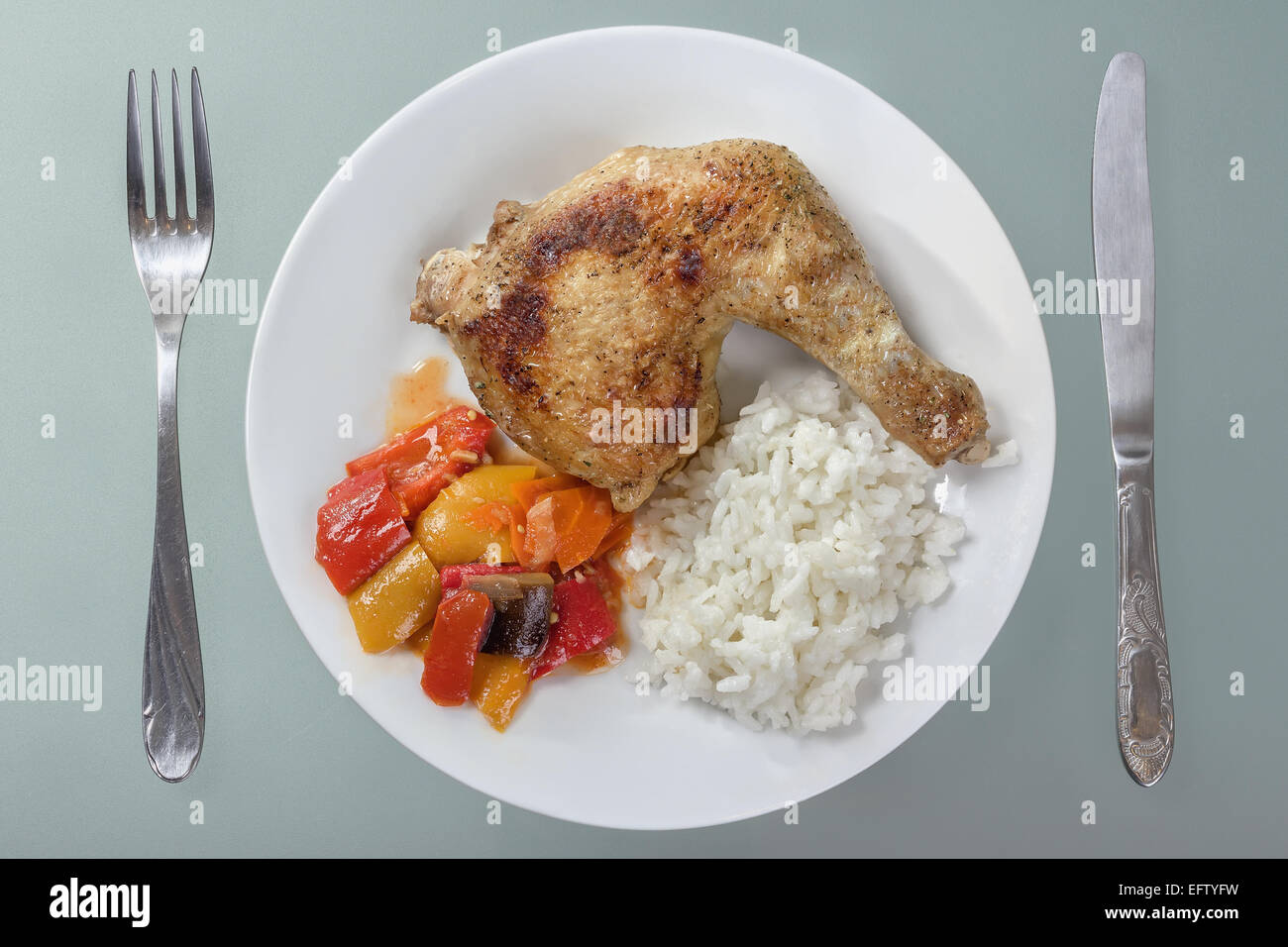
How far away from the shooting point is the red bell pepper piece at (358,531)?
2410mm

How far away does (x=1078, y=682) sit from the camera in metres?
2.93

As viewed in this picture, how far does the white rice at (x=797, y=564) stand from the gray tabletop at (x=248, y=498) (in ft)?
2.41

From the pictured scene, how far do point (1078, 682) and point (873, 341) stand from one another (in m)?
1.60

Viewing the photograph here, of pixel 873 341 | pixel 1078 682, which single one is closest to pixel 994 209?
pixel 873 341

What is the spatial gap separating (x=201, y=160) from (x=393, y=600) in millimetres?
1543

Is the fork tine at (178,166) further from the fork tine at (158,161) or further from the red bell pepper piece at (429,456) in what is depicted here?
the red bell pepper piece at (429,456)

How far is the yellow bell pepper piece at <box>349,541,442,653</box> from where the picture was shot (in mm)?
2424

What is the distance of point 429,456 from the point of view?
258 centimetres

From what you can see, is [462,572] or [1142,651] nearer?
[462,572]

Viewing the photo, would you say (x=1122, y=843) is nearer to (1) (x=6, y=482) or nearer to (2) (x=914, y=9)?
(2) (x=914, y=9)

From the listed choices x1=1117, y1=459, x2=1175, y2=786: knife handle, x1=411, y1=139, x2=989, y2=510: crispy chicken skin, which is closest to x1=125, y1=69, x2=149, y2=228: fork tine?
x1=411, y1=139, x2=989, y2=510: crispy chicken skin

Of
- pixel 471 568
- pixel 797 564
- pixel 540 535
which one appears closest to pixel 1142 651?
pixel 797 564

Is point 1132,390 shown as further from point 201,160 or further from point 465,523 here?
point 201,160

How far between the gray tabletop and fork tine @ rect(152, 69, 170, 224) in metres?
0.20
